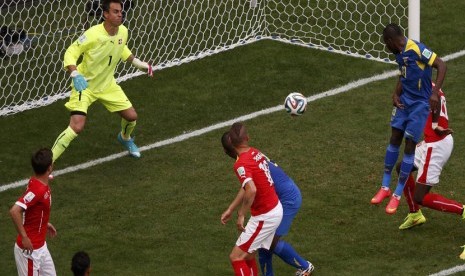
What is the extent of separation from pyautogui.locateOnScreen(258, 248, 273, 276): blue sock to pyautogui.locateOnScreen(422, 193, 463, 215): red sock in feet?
6.42

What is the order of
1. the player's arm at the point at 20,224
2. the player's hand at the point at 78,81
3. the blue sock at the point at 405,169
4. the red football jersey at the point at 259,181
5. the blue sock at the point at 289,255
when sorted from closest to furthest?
the player's arm at the point at 20,224
the red football jersey at the point at 259,181
the blue sock at the point at 289,255
the blue sock at the point at 405,169
the player's hand at the point at 78,81

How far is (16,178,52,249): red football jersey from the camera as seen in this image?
38.3 ft

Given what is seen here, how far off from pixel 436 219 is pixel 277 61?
5.31m

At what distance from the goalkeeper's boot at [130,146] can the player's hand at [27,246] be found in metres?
4.83

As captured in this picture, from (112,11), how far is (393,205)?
4.24 m

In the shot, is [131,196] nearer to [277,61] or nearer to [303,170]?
[303,170]

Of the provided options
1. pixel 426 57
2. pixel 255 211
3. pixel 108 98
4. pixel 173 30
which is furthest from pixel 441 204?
pixel 173 30

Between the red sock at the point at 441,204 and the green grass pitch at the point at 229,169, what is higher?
the red sock at the point at 441,204

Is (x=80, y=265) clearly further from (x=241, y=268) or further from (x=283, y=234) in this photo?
(x=283, y=234)

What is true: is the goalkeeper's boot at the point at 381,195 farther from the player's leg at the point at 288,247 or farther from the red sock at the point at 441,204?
the player's leg at the point at 288,247

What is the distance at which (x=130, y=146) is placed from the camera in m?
16.4

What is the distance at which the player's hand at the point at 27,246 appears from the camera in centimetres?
1158

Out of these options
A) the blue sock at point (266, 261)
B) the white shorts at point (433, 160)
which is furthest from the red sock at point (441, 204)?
the blue sock at point (266, 261)

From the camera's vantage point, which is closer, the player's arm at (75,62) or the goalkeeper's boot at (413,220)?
the goalkeeper's boot at (413,220)
